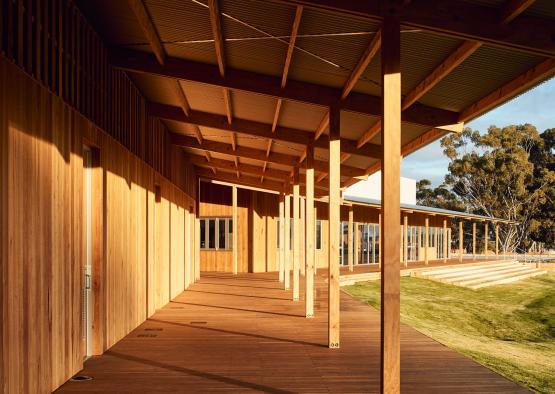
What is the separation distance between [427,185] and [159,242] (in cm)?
4901

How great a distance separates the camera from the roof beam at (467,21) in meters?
4.51

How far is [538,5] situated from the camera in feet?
14.5

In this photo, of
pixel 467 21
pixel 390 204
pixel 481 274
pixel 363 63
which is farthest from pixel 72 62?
pixel 481 274

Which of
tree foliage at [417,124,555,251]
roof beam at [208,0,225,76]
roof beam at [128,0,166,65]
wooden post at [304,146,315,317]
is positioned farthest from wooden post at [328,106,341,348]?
tree foliage at [417,124,555,251]

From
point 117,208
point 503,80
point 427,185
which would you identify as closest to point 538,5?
point 503,80

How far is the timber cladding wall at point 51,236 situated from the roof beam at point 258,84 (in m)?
1.18

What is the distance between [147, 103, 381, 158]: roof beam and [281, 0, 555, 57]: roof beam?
580 centimetres

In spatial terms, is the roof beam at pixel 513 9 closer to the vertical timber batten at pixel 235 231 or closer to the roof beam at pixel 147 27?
the roof beam at pixel 147 27

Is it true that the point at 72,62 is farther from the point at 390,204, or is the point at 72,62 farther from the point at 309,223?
the point at 309,223

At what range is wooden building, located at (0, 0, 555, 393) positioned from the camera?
4.52 m

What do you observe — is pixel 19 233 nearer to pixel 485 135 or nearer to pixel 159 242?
pixel 159 242

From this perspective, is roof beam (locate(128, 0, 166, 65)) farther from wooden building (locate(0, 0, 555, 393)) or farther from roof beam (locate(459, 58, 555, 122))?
roof beam (locate(459, 58, 555, 122))

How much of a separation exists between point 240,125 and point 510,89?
5.49m

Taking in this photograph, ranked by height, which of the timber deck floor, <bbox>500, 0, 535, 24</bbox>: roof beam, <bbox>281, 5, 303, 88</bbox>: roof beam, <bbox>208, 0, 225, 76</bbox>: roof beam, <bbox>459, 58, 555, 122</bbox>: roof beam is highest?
<bbox>208, 0, 225, 76</bbox>: roof beam
